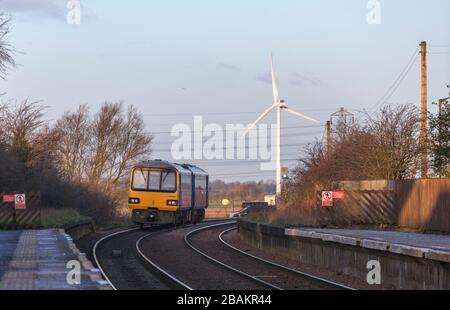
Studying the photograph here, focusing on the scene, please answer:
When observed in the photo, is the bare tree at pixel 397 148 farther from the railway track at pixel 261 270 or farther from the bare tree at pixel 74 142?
the bare tree at pixel 74 142

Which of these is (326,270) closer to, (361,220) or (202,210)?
(361,220)

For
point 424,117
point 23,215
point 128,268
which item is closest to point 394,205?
point 424,117

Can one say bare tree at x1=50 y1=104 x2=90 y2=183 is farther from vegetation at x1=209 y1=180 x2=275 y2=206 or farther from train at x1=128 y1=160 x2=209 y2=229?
vegetation at x1=209 y1=180 x2=275 y2=206

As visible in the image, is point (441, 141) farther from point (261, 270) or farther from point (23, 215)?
point (23, 215)

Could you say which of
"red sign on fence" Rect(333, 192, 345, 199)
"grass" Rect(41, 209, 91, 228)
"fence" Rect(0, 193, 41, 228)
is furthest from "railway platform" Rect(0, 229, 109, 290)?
"red sign on fence" Rect(333, 192, 345, 199)

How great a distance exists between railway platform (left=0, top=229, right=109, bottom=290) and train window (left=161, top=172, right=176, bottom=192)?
46.6 feet

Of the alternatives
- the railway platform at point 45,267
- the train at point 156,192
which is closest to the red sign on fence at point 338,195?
the railway platform at point 45,267

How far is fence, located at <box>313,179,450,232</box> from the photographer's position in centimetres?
2538

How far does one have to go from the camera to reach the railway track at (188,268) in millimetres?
17406

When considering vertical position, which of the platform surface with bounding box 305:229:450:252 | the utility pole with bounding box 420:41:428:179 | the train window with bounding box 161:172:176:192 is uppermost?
the utility pole with bounding box 420:41:428:179

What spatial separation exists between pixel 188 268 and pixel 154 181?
1927 cm

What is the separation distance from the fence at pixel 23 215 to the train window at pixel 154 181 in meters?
7.42

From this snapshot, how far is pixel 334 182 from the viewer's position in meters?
35.4
